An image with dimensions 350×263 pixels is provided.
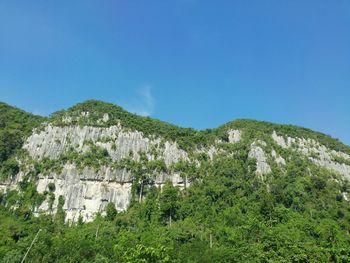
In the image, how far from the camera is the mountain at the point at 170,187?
167 ft

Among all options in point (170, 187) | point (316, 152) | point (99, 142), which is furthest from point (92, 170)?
point (316, 152)

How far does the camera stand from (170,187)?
254 ft

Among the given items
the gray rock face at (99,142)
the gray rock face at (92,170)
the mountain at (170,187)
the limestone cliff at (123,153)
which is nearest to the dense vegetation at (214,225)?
the mountain at (170,187)

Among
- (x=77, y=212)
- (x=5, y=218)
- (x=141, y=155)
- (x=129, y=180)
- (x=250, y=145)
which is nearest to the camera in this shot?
(x=5, y=218)

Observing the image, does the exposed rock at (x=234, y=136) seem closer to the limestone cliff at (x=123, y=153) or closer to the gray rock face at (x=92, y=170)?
the limestone cliff at (x=123, y=153)

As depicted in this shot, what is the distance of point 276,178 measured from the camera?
3310 inches

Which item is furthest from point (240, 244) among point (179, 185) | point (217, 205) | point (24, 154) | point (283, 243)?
point (24, 154)

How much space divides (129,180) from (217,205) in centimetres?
1923

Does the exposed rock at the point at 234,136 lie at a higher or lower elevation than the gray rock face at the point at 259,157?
higher

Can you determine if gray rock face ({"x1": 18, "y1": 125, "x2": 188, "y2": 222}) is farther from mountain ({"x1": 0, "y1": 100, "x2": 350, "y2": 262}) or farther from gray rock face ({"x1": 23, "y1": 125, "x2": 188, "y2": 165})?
mountain ({"x1": 0, "y1": 100, "x2": 350, "y2": 262})

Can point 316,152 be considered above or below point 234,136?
below

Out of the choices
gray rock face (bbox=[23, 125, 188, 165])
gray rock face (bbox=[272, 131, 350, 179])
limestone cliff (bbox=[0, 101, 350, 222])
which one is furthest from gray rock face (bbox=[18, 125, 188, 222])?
gray rock face (bbox=[272, 131, 350, 179])

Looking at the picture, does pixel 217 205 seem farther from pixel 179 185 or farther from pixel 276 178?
pixel 276 178

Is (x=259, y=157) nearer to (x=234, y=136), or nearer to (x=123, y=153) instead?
(x=234, y=136)
